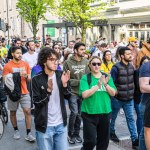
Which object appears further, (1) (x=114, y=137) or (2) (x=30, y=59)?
(2) (x=30, y=59)

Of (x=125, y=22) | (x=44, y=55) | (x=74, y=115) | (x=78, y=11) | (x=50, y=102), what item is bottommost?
(x=74, y=115)

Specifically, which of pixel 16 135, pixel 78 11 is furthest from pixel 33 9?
pixel 16 135

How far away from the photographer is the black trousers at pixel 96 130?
4652 millimetres

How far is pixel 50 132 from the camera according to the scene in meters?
3.82

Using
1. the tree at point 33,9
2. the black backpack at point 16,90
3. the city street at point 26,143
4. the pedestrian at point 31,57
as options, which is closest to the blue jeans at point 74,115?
the city street at point 26,143

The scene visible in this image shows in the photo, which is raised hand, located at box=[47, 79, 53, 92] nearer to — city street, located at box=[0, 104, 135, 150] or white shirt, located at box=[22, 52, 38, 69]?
city street, located at box=[0, 104, 135, 150]

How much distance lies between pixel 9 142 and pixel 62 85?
8.94 feet

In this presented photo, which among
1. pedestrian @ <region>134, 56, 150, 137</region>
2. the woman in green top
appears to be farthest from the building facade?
the woman in green top

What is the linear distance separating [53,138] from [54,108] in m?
0.37

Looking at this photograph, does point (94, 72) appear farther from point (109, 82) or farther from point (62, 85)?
point (62, 85)

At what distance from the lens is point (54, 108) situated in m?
3.83

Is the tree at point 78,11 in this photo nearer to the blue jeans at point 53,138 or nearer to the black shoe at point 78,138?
the black shoe at point 78,138

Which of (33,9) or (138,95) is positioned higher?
(33,9)

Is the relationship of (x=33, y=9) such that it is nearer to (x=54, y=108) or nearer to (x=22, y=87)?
(x=22, y=87)
